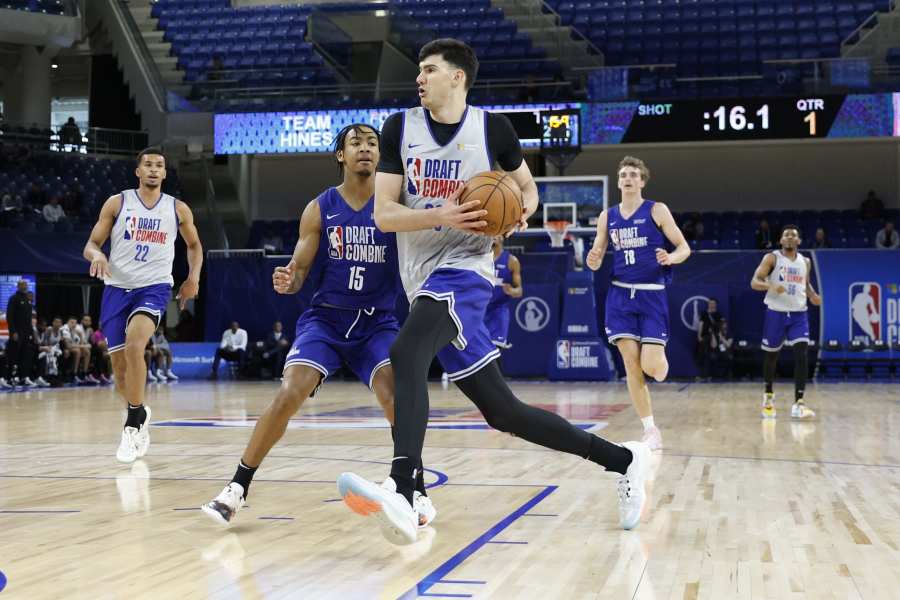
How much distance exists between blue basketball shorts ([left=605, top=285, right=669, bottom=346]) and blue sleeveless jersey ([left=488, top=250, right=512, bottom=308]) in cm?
400

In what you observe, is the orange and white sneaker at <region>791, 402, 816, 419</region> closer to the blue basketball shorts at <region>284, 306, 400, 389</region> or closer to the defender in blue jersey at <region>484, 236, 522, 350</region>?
the defender in blue jersey at <region>484, 236, 522, 350</region>

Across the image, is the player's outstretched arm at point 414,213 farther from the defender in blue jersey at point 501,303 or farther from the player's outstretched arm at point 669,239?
the defender in blue jersey at point 501,303

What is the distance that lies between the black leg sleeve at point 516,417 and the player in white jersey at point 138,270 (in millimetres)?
3378

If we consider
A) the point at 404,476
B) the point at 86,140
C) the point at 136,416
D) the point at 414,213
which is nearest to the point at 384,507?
the point at 404,476

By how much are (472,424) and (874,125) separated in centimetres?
1359

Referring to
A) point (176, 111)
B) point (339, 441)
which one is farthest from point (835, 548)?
point (176, 111)

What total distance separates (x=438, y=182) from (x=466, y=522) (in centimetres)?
140

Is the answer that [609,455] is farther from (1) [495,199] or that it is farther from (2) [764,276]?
(2) [764,276]

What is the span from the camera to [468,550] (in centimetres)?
375

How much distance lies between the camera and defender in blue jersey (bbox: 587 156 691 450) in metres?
7.66

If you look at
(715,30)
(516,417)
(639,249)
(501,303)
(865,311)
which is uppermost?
(715,30)

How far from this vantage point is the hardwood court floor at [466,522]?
10.6 ft

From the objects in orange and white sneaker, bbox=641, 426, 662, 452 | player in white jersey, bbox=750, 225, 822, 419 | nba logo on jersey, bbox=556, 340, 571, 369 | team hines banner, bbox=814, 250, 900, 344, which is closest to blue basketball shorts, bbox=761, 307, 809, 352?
player in white jersey, bbox=750, 225, 822, 419

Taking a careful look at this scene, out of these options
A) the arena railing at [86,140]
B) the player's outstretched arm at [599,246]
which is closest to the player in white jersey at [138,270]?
the player's outstretched arm at [599,246]
